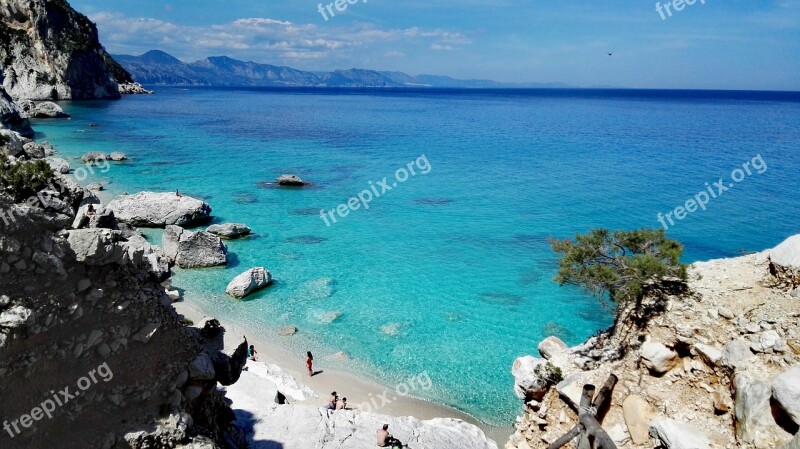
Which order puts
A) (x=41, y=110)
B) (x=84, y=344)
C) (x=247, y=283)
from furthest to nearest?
(x=41, y=110) → (x=247, y=283) → (x=84, y=344)

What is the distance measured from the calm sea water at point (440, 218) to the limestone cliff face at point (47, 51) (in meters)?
34.3

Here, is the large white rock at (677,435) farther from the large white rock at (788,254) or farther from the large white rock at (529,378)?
the large white rock at (788,254)

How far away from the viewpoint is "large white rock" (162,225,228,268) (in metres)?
29.8

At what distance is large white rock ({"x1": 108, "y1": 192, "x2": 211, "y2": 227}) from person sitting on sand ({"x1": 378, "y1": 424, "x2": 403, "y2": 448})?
87.7 ft

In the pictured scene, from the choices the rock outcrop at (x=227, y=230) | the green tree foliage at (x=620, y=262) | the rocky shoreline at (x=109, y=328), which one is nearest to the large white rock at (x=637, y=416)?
the green tree foliage at (x=620, y=262)

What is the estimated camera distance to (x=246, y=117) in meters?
118

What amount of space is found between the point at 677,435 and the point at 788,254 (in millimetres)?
6196

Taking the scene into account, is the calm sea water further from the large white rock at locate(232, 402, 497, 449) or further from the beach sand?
the large white rock at locate(232, 402, 497, 449)

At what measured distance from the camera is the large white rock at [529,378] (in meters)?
14.8

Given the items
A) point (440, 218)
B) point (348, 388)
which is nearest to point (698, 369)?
point (348, 388)

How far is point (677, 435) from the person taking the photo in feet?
37.0

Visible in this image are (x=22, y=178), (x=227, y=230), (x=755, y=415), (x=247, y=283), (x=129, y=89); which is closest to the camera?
(x=755, y=415)

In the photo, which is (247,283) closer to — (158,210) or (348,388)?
(348,388)

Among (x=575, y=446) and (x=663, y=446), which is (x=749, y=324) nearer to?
(x=663, y=446)
